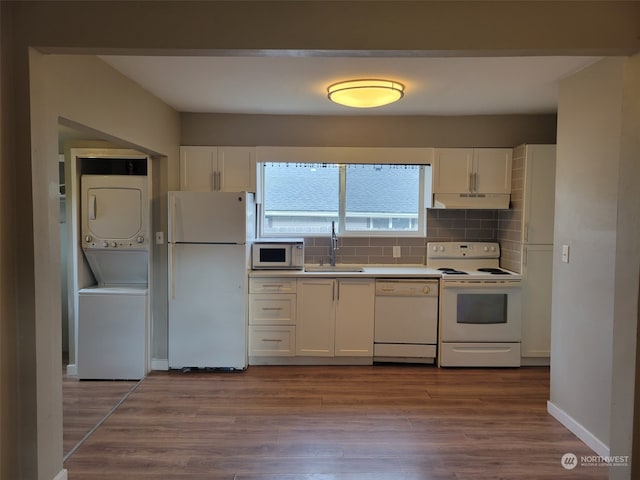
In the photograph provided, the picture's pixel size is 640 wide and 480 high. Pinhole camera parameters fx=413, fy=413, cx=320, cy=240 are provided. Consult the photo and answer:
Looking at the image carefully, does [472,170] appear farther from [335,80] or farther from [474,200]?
[335,80]

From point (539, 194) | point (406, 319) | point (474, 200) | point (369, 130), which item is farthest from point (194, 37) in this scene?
point (539, 194)

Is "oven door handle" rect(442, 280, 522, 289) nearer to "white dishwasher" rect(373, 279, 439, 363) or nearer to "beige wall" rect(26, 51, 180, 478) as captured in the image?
"white dishwasher" rect(373, 279, 439, 363)

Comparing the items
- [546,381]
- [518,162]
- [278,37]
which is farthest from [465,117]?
[278,37]

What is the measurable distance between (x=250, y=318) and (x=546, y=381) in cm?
267

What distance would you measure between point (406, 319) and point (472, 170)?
1.57 meters

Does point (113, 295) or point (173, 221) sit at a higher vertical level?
point (173, 221)

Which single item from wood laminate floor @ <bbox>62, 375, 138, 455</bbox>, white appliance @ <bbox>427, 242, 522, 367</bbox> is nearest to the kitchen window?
white appliance @ <bbox>427, 242, 522, 367</bbox>

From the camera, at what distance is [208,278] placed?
3.67 meters

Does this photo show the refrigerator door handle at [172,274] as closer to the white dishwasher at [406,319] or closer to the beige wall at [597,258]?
the white dishwasher at [406,319]

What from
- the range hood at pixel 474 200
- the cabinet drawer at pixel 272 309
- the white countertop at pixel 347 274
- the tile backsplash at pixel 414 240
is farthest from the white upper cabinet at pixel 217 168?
the range hood at pixel 474 200

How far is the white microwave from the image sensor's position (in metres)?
3.90

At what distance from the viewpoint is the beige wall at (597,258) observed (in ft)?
6.17

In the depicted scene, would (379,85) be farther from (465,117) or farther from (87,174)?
(87,174)

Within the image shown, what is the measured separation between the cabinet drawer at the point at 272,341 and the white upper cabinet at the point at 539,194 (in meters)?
2.32
